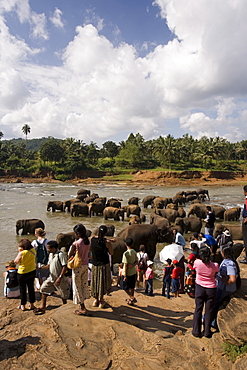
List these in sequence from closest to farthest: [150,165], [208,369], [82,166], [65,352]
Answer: [208,369] → [65,352] → [82,166] → [150,165]

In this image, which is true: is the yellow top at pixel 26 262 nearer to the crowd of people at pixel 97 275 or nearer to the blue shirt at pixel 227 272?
the crowd of people at pixel 97 275

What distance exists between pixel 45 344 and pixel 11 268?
2663mm

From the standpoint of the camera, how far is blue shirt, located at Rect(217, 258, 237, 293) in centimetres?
518

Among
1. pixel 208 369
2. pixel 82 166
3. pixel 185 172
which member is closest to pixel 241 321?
pixel 208 369

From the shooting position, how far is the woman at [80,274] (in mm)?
5762

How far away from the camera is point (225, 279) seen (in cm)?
522

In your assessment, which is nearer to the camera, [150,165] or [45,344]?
[45,344]

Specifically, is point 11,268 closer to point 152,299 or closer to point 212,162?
point 152,299

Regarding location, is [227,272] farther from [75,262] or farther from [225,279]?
[75,262]

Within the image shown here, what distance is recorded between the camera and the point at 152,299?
24.9ft

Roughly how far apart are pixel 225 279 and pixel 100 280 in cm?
256

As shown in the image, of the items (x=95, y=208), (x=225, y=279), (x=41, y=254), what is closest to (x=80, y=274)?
(x=41, y=254)

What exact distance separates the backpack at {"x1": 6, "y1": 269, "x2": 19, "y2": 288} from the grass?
16.5 ft

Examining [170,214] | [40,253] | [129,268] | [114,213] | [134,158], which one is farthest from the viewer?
[134,158]
